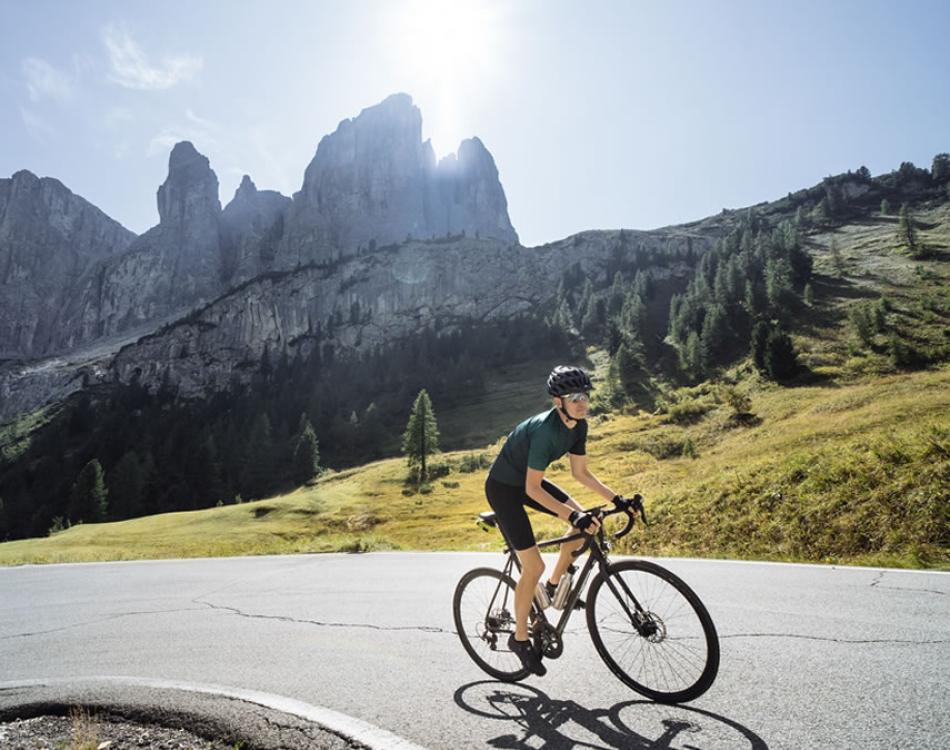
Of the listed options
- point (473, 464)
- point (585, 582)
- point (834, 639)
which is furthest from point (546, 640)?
point (473, 464)

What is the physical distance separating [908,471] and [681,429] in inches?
2186

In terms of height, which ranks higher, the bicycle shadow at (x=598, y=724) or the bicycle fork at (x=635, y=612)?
the bicycle fork at (x=635, y=612)

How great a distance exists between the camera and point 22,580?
46.3 ft

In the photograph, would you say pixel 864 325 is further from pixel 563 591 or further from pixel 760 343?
pixel 563 591

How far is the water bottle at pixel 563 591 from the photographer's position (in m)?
4.95

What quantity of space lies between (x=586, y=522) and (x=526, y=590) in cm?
100

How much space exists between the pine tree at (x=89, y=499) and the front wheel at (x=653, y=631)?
82491 millimetres

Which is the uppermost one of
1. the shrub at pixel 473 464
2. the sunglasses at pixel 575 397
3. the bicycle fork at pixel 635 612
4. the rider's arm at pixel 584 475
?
the sunglasses at pixel 575 397

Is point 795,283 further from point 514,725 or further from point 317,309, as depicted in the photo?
point 317,309

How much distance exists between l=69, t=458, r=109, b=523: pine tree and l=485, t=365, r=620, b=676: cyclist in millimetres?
81683

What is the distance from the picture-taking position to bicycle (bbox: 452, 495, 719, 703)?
4.15 metres

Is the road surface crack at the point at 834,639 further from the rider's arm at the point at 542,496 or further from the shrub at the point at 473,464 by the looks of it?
the shrub at the point at 473,464

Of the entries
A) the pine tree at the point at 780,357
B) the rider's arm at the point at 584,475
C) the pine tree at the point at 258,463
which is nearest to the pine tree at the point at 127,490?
the pine tree at the point at 258,463

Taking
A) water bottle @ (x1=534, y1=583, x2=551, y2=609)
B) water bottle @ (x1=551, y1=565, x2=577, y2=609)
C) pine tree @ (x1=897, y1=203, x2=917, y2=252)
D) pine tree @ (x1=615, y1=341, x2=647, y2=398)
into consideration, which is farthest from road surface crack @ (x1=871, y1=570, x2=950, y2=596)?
pine tree @ (x1=897, y1=203, x2=917, y2=252)
